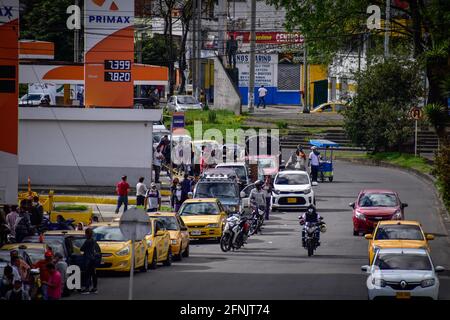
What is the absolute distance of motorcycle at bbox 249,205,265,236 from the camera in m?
41.3

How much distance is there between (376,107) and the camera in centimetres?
6262

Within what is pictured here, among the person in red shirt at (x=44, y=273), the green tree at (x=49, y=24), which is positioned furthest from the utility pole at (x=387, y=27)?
the person in red shirt at (x=44, y=273)

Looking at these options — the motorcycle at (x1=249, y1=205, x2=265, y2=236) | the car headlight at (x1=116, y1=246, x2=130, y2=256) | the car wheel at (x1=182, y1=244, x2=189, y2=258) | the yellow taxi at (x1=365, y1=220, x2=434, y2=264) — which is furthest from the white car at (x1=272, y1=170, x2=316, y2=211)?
the car headlight at (x1=116, y1=246, x2=130, y2=256)

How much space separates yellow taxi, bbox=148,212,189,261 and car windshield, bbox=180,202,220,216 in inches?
163

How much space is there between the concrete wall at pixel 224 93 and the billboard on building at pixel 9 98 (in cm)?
4054

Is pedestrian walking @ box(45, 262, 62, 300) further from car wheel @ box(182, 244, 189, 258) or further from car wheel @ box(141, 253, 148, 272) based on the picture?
car wheel @ box(182, 244, 189, 258)

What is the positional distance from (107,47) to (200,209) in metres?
14.8

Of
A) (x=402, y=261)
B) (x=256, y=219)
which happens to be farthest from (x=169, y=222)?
(x=402, y=261)

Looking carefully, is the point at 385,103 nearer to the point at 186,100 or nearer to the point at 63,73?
the point at 63,73

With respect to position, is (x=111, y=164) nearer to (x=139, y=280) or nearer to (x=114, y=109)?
(x=114, y=109)

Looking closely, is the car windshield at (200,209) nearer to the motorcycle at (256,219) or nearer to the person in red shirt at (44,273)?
the motorcycle at (256,219)

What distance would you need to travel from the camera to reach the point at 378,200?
1614 inches

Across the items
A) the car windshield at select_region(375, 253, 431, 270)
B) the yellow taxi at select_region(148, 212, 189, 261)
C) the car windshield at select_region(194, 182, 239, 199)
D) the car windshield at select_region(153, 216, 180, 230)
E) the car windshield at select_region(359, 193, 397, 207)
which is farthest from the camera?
the car windshield at select_region(194, 182, 239, 199)
